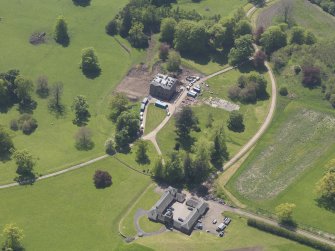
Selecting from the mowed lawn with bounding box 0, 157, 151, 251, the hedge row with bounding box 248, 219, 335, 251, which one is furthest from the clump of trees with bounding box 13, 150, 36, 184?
the hedge row with bounding box 248, 219, 335, 251

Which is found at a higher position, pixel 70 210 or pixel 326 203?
pixel 326 203

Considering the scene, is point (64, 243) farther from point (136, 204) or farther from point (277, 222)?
point (277, 222)

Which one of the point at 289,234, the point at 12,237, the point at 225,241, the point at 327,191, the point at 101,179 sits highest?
the point at 327,191

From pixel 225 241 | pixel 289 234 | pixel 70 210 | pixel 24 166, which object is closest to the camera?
pixel 225 241

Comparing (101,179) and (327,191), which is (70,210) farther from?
(327,191)

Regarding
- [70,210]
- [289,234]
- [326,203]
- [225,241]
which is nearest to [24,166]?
[70,210]

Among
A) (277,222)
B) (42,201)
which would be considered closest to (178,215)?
(277,222)

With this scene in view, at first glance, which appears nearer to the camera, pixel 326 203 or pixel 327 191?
pixel 327 191

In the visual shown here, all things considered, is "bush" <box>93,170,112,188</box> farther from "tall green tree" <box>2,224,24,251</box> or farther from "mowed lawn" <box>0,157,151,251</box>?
"tall green tree" <box>2,224,24,251</box>
